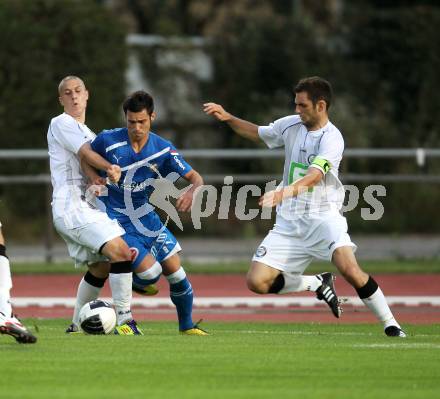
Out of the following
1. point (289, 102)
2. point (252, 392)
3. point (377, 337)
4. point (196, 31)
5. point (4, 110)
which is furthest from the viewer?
point (196, 31)

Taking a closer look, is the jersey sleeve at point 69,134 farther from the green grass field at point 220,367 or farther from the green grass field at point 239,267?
the green grass field at point 239,267

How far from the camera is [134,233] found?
11508mm

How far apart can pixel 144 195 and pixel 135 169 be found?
270 millimetres

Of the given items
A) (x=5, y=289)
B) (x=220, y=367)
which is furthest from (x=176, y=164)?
(x=220, y=367)

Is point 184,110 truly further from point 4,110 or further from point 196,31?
point 4,110

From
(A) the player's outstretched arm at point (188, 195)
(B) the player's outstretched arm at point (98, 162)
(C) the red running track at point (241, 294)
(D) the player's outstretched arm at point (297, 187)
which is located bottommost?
(C) the red running track at point (241, 294)

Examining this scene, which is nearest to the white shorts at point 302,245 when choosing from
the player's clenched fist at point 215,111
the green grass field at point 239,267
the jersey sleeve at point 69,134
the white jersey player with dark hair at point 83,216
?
the player's clenched fist at point 215,111

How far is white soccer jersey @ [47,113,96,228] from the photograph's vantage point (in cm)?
1150

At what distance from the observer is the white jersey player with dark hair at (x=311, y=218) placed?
11117 millimetres

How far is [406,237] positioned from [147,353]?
1257 cm

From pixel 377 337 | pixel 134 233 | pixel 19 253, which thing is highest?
pixel 134 233

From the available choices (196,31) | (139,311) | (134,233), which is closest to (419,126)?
(196,31)

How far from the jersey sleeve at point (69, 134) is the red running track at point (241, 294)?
3.31 m

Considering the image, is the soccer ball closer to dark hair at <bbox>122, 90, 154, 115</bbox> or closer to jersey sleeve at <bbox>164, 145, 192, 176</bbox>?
jersey sleeve at <bbox>164, 145, 192, 176</bbox>
